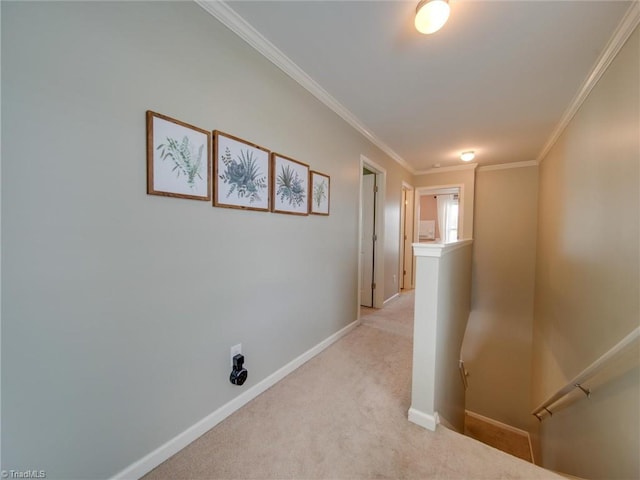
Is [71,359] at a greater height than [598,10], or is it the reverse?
[598,10]

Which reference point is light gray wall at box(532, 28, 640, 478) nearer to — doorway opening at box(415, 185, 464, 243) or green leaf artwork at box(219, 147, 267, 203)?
green leaf artwork at box(219, 147, 267, 203)

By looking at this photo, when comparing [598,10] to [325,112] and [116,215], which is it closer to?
[325,112]

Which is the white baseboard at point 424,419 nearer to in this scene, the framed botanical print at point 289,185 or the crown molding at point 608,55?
the framed botanical print at point 289,185

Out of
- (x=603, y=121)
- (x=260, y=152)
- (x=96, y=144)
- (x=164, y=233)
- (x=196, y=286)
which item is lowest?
(x=196, y=286)

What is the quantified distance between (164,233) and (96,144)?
0.43 metres

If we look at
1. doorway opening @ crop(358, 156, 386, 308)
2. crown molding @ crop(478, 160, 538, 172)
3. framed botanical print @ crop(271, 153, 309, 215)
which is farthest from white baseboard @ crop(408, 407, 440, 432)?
crown molding @ crop(478, 160, 538, 172)

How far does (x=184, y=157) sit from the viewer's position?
1227 millimetres

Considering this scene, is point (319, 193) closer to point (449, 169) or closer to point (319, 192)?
point (319, 192)

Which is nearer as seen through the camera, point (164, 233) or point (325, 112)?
point (164, 233)

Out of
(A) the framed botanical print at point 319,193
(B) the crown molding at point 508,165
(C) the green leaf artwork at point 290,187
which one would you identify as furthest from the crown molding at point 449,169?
(C) the green leaf artwork at point 290,187

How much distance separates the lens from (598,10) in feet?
4.32

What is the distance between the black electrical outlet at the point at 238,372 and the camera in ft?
4.80

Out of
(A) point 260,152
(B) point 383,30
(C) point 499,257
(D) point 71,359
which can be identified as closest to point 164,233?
(D) point 71,359

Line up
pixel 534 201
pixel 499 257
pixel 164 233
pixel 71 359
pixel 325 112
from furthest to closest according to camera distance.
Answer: pixel 499 257
pixel 534 201
pixel 325 112
pixel 164 233
pixel 71 359
